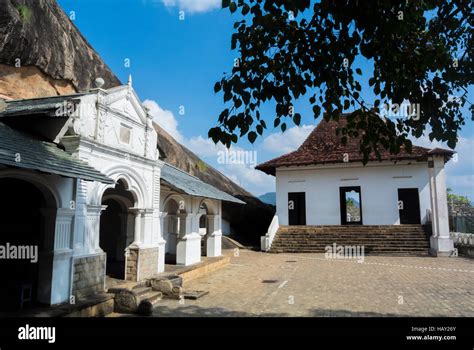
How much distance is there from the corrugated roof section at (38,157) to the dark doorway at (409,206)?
703 inches

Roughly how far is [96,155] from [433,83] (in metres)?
7.07

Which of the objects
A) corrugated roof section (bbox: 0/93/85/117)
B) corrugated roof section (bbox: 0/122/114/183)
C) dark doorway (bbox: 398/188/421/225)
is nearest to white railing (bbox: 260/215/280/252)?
dark doorway (bbox: 398/188/421/225)

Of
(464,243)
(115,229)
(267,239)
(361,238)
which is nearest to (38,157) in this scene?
(115,229)

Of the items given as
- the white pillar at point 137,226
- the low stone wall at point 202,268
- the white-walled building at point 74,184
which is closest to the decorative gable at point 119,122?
the white-walled building at point 74,184

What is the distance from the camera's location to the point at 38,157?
6066mm

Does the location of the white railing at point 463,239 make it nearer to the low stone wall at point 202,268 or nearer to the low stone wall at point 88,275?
the low stone wall at point 202,268

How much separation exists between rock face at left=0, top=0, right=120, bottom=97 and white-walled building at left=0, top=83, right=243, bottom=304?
5917mm

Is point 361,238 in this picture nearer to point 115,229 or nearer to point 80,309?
point 115,229

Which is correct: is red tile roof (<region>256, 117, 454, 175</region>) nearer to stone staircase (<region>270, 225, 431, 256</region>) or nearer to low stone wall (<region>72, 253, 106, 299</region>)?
stone staircase (<region>270, 225, 431, 256</region>)

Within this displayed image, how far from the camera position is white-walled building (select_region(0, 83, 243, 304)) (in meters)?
6.77
